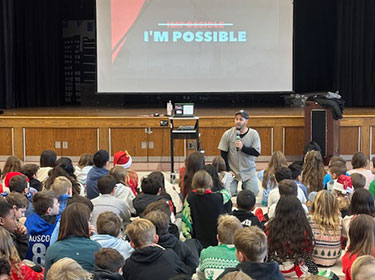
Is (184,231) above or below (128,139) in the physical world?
below

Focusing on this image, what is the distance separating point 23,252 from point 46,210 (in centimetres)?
30

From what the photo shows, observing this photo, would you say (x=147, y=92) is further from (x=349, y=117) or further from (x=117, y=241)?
(x=117, y=241)

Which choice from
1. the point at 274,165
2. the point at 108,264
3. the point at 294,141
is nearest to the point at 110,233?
the point at 108,264

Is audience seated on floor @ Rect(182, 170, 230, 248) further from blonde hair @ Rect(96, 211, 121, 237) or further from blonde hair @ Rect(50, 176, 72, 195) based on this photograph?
blonde hair @ Rect(96, 211, 121, 237)

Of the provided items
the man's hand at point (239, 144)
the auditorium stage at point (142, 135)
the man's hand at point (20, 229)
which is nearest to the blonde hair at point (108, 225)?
the man's hand at point (20, 229)

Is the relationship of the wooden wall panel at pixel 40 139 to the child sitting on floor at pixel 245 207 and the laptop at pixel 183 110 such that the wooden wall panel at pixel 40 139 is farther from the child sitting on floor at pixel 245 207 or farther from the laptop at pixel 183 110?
the child sitting on floor at pixel 245 207

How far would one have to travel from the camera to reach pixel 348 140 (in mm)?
10016

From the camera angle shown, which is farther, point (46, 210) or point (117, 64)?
point (117, 64)

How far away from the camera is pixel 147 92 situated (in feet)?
40.0

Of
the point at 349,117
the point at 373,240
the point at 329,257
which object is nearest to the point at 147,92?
the point at 349,117

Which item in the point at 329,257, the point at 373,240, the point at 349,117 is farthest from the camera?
the point at 349,117

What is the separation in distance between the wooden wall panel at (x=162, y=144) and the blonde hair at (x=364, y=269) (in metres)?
7.07

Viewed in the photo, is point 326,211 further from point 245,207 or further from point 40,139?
point 40,139

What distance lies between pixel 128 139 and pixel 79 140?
76cm
